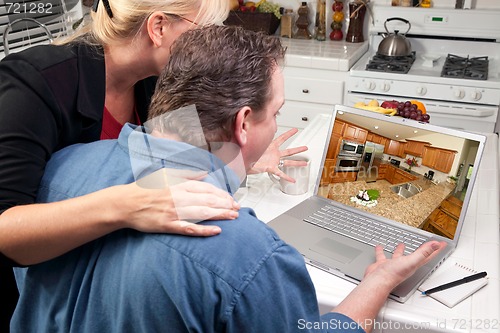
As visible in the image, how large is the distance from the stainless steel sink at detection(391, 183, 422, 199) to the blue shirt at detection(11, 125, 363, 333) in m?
0.59

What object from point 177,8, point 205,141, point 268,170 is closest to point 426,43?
point 268,170

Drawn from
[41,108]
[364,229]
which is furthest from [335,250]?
[41,108]

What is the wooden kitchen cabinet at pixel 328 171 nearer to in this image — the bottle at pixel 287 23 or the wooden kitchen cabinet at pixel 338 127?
the wooden kitchen cabinet at pixel 338 127

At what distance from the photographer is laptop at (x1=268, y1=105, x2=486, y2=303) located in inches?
46.4

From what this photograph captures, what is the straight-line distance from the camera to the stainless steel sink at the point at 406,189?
125cm

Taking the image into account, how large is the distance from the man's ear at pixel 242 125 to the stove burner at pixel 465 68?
2.51m

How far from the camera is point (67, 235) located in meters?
A: 0.75

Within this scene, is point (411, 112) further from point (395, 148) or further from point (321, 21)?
point (321, 21)

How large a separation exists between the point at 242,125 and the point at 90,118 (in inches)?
19.7

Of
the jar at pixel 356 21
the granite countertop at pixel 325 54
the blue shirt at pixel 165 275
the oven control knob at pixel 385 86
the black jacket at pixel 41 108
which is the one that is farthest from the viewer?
the jar at pixel 356 21

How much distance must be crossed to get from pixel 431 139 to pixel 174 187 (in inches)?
30.0

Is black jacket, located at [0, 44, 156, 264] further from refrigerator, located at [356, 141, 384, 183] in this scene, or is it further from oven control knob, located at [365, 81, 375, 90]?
oven control knob, located at [365, 81, 375, 90]

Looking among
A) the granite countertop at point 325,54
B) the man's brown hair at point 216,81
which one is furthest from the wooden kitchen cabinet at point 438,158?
the granite countertop at point 325,54

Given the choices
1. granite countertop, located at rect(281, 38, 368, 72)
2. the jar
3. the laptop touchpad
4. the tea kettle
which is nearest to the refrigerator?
the laptop touchpad
